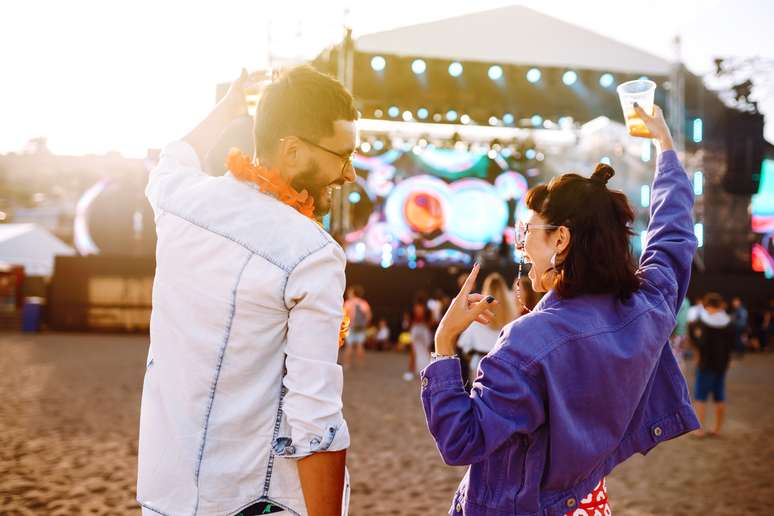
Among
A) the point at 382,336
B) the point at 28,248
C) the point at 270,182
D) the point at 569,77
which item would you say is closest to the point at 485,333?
the point at 270,182

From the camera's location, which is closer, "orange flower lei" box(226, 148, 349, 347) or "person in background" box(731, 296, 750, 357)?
"orange flower lei" box(226, 148, 349, 347)

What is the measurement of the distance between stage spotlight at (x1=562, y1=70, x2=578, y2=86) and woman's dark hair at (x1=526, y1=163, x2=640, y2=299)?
13834mm

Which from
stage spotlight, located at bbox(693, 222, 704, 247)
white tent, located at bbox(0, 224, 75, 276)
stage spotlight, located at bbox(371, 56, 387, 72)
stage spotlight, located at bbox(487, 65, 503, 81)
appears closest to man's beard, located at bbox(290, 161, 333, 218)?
stage spotlight, located at bbox(693, 222, 704, 247)

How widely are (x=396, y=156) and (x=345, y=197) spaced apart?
5896 millimetres

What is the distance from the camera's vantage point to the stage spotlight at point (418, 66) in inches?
549

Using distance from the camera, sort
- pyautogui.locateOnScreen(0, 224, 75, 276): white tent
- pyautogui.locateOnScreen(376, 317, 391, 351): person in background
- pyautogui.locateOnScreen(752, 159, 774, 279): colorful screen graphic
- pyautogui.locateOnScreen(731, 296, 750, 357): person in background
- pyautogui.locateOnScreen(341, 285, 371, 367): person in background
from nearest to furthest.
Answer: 1. pyautogui.locateOnScreen(341, 285, 371, 367): person in background
2. pyautogui.locateOnScreen(731, 296, 750, 357): person in background
3. pyautogui.locateOnScreen(376, 317, 391, 351): person in background
4. pyautogui.locateOnScreen(752, 159, 774, 279): colorful screen graphic
5. pyautogui.locateOnScreen(0, 224, 75, 276): white tent

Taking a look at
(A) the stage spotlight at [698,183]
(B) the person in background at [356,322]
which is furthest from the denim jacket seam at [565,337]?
(A) the stage spotlight at [698,183]

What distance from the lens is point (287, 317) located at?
49.5 inches

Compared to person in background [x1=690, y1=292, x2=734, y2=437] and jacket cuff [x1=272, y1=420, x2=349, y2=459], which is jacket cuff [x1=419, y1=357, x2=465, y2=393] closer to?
jacket cuff [x1=272, y1=420, x2=349, y2=459]

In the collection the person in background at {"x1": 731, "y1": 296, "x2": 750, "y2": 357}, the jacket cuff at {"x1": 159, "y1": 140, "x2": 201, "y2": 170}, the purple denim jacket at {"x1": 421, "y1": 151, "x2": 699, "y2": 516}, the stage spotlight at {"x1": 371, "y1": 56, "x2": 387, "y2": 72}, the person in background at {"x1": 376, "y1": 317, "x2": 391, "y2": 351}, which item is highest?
the stage spotlight at {"x1": 371, "y1": 56, "x2": 387, "y2": 72}

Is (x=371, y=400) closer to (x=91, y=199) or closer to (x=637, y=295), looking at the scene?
(x=637, y=295)

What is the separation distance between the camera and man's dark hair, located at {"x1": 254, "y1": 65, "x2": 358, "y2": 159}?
1.33 metres

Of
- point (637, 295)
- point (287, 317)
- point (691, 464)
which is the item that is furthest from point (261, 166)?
point (691, 464)

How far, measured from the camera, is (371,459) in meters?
5.77
